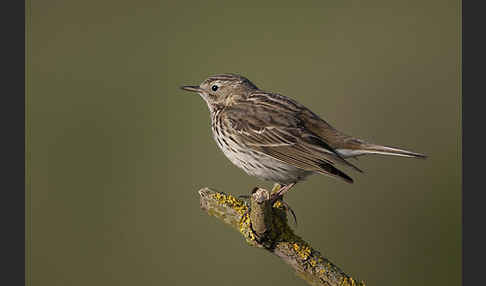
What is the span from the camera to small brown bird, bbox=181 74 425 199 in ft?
23.2

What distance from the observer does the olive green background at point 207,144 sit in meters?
11.6

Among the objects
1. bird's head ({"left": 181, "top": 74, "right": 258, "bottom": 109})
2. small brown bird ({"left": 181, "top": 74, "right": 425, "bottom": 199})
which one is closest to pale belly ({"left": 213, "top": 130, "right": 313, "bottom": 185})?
small brown bird ({"left": 181, "top": 74, "right": 425, "bottom": 199})

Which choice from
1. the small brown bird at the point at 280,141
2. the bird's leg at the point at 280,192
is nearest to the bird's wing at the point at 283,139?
the small brown bird at the point at 280,141

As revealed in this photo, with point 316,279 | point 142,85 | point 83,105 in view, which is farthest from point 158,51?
point 316,279

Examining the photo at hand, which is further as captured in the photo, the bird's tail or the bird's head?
the bird's head

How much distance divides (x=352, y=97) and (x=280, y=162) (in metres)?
7.18

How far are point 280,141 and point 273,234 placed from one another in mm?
1350

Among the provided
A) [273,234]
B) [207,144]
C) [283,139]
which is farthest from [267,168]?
[207,144]

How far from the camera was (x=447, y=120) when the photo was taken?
13.4 meters

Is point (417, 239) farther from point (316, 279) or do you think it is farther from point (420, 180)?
point (316, 279)

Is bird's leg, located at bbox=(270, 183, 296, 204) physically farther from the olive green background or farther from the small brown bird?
the olive green background

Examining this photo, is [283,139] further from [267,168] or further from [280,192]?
[280,192]

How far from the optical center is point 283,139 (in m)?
7.35

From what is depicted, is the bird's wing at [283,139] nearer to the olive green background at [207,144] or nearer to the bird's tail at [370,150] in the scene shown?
the bird's tail at [370,150]
